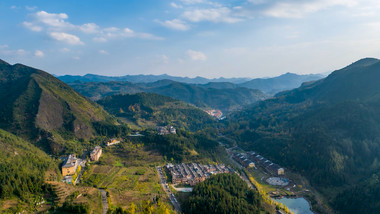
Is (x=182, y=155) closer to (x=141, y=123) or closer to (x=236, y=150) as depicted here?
(x=236, y=150)

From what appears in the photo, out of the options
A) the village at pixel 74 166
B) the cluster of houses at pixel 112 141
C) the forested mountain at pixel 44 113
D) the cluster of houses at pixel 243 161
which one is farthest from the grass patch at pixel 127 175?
the cluster of houses at pixel 243 161

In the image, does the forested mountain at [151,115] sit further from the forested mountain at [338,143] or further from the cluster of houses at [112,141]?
the cluster of houses at [112,141]

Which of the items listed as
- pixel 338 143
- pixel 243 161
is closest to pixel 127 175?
pixel 243 161

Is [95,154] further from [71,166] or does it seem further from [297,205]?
[297,205]

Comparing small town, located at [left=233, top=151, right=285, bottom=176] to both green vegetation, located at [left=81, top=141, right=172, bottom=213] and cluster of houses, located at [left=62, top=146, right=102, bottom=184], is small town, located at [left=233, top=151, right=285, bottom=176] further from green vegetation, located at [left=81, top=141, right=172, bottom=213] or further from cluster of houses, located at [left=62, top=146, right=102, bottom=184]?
cluster of houses, located at [left=62, top=146, right=102, bottom=184]

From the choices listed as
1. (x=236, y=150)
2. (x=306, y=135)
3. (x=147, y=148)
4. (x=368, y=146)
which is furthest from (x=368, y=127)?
(x=147, y=148)

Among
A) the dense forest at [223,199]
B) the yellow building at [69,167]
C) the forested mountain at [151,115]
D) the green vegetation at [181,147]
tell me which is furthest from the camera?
the forested mountain at [151,115]
